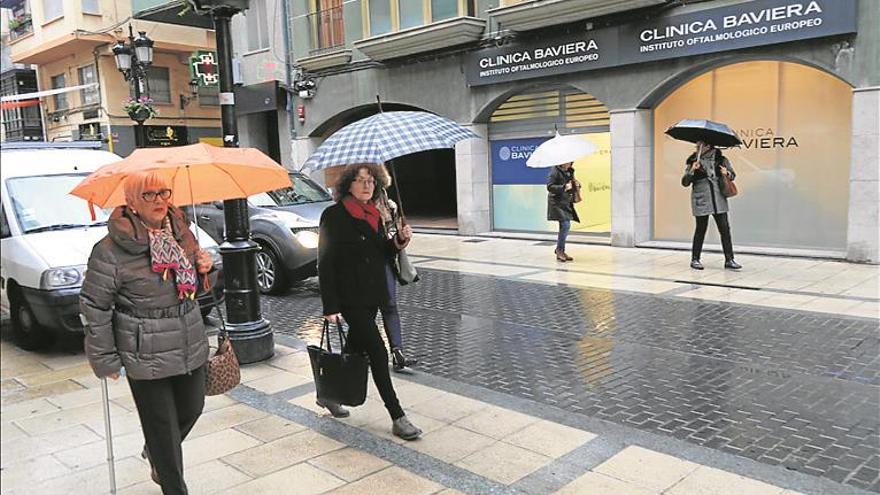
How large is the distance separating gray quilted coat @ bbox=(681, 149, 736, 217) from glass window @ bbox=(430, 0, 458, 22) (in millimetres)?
7182

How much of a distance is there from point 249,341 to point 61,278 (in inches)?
74.1

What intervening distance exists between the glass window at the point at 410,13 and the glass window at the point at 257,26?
5410 millimetres

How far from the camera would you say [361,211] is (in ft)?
15.2

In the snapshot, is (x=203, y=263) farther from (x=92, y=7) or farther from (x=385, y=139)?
(x=92, y=7)

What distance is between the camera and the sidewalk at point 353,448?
12.6 ft

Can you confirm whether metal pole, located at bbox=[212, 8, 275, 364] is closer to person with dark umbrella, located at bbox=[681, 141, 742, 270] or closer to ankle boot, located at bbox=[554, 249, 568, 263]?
person with dark umbrella, located at bbox=[681, 141, 742, 270]

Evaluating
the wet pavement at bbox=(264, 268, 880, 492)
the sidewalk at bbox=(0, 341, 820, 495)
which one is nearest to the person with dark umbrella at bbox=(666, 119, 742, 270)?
the wet pavement at bbox=(264, 268, 880, 492)

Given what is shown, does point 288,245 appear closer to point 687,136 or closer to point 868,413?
point 687,136

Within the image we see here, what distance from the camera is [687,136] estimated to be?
10039mm

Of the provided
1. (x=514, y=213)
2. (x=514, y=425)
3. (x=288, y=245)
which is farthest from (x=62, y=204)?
(x=514, y=213)

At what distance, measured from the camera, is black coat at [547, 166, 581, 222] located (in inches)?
457

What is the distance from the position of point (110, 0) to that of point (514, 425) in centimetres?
516

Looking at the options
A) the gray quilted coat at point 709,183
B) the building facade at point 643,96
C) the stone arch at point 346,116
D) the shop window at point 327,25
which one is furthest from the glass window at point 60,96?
the shop window at point 327,25

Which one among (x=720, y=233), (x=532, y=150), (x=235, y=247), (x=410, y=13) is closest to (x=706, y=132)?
(x=720, y=233)
